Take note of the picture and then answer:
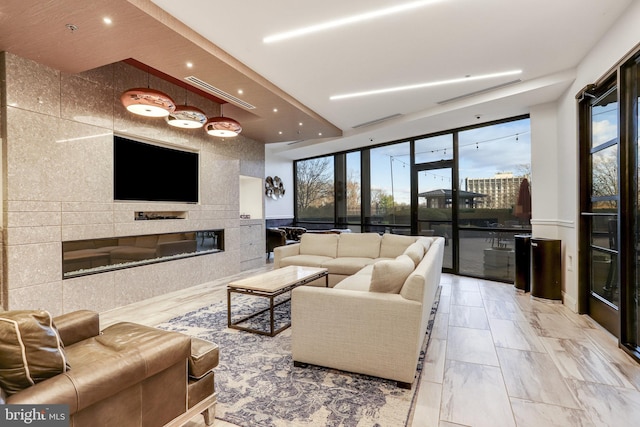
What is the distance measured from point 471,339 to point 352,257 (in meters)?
2.40

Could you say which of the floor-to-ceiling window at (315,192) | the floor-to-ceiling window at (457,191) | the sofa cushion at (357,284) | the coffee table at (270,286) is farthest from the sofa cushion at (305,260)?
the floor-to-ceiling window at (315,192)

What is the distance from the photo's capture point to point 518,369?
2.43 m

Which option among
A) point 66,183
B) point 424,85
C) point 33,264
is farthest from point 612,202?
point 33,264

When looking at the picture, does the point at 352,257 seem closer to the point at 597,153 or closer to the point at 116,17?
the point at 597,153

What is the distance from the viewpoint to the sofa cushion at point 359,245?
5.14 m

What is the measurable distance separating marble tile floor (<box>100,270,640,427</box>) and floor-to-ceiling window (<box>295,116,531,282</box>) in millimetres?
1611

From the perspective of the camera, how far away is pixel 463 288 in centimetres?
492

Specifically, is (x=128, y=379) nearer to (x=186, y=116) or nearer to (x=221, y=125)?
(x=186, y=116)

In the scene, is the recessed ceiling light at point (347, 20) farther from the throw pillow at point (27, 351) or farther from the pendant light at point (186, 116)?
the throw pillow at point (27, 351)

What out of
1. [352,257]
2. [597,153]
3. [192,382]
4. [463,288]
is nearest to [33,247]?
[192,382]

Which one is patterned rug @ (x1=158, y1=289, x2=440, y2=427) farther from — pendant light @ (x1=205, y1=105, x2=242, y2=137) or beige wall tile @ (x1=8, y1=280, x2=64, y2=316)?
pendant light @ (x1=205, y1=105, x2=242, y2=137)

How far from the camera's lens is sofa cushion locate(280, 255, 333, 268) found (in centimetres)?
482

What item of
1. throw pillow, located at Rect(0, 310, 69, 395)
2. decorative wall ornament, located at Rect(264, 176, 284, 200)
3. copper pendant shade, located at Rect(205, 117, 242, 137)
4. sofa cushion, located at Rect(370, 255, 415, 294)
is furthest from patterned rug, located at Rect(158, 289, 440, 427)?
decorative wall ornament, located at Rect(264, 176, 284, 200)

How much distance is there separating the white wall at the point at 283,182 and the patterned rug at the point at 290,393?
5.87 metres
